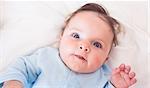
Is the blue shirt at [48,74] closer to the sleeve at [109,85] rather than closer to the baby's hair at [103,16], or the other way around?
the sleeve at [109,85]

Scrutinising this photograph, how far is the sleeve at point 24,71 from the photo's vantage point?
51.7 inches

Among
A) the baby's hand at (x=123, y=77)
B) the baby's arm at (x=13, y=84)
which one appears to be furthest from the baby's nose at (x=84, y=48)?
the baby's arm at (x=13, y=84)

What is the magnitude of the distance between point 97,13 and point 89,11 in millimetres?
31

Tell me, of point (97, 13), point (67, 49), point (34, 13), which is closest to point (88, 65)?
point (67, 49)

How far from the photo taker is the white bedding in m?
1.46

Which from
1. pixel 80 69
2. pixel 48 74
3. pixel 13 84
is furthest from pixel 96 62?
pixel 13 84

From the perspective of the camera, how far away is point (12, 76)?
1309 mm

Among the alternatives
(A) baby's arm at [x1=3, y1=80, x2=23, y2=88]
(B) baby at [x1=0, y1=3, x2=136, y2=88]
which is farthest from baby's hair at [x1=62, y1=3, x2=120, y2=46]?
(A) baby's arm at [x1=3, y1=80, x2=23, y2=88]

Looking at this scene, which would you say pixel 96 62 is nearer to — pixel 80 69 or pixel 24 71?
pixel 80 69

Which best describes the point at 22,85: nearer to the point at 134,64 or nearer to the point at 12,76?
the point at 12,76

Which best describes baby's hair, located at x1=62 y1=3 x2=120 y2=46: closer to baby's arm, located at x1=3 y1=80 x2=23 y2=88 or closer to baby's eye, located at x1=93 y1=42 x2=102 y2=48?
→ baby's eye, located at x1=93 y1=42 x2=102 y2=48

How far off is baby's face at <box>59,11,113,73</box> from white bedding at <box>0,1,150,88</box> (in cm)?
10

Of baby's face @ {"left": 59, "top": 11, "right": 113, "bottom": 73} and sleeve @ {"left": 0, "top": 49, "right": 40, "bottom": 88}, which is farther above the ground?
baby's face @ {"left": 59, "top": 11, "right": 113, "bottom": 73}

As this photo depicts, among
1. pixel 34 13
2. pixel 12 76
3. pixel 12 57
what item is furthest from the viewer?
pixel 34 13
